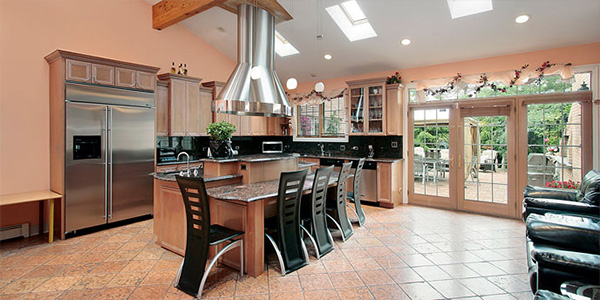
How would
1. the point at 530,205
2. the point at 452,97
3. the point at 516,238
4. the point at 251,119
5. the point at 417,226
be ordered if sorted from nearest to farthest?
the point at 530,205
the point at 516,238
the point at 417,226
the point at 452,97
the point at 251,119

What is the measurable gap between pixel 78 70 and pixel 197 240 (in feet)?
10.4

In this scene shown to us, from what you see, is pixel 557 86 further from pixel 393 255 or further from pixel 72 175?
pixel 72 175

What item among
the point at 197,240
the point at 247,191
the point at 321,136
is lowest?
the point at 197,240

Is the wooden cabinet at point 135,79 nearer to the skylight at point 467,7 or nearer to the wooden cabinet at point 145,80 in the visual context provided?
the wooden cabinet at point 145,80

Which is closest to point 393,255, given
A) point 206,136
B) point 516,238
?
point 516,238

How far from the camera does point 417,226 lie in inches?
171

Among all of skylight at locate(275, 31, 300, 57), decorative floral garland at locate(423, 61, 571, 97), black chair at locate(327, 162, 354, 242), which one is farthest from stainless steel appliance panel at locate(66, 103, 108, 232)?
decorative floral garland at locate(423, 61, 571, 97)

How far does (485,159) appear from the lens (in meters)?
5.02

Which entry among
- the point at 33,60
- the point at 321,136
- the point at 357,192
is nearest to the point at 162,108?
the point at 33,60

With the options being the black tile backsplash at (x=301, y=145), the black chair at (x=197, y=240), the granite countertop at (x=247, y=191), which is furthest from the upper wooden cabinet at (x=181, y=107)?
the black chair at (x=197, y=240)

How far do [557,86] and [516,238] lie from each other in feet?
8.09

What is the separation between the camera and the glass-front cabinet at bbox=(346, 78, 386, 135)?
18.8 ft

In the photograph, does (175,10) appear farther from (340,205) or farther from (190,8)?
(340,205)

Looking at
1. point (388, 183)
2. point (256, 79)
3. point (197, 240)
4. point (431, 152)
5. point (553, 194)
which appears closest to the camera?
point (197, 240)
